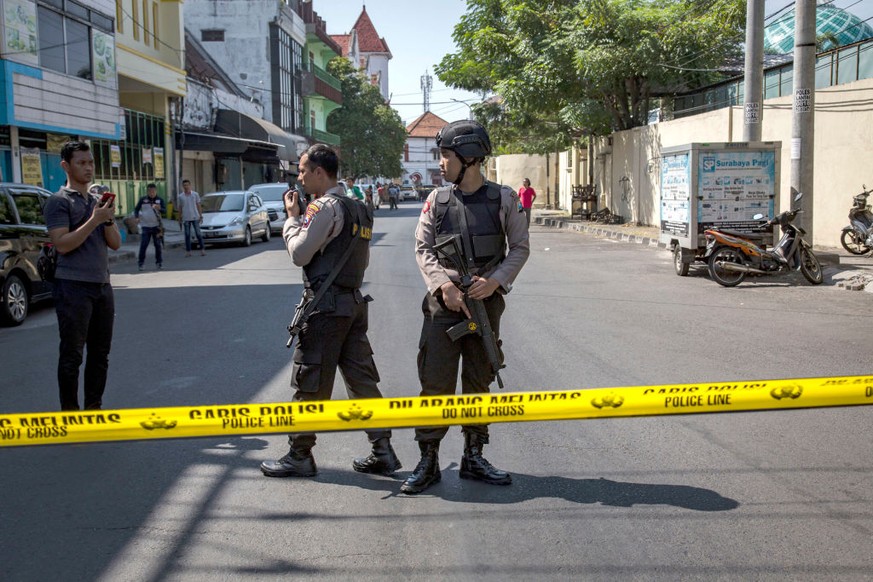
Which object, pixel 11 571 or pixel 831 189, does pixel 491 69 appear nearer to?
pixel 831 189

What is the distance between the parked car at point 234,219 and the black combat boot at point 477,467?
18.5 metres

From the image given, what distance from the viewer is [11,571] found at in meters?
3.70

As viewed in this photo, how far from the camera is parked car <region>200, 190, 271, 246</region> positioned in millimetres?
22422

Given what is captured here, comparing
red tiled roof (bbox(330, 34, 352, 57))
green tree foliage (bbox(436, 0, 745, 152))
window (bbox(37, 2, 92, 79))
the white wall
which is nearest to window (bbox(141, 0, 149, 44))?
window (bbox(37, 2, 92, 79))

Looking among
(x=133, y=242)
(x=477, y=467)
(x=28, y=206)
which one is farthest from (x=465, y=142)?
(x=133, y=242)

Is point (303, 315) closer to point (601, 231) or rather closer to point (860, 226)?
point (860, 226)

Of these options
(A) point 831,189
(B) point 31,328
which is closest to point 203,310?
(B) point 31,328

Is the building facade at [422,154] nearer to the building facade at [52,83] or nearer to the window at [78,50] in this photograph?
the building facade at [52,83]

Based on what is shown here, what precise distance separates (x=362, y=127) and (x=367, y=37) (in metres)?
57.9

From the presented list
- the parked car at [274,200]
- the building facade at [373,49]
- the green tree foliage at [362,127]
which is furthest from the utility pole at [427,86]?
the parked car at [274,200]

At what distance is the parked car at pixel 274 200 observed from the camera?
2700cm

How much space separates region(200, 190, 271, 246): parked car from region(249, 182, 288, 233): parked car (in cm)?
161

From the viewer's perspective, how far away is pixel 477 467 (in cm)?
477

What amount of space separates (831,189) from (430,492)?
15.4 m
